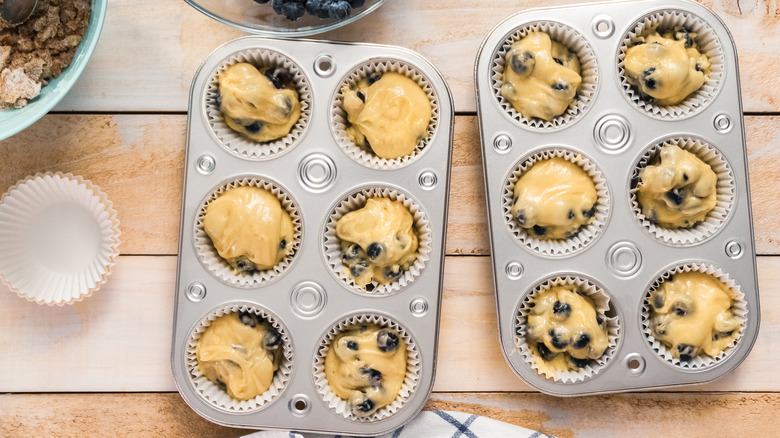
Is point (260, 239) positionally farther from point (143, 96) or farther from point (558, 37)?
point (558, 37)

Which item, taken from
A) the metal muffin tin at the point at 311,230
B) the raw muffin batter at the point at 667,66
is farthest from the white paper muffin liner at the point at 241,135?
the raw muffin batter at the point at 667,66

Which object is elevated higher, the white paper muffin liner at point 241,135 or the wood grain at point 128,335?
the white paper muffin liner at point 241,135

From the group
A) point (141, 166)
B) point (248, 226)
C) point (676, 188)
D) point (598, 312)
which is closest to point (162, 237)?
point (141, 166)

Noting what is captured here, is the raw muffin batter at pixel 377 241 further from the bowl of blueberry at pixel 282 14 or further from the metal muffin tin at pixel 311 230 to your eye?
the bowl of blueberry at pixel 282 14

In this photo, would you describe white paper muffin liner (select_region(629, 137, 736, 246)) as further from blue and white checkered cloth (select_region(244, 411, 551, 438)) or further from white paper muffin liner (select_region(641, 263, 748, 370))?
blue and white checkered cloth (select_region(244, 411, 551, 438))

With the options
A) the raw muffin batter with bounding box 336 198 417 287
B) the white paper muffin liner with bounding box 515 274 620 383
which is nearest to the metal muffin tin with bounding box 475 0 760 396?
the white paper muffin liner with bounding box 515 274 620 383

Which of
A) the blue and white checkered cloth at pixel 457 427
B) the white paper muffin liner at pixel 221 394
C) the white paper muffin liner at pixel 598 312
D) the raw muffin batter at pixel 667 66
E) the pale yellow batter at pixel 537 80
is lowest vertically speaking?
the blue and white checkered cloth at pixel 457 427

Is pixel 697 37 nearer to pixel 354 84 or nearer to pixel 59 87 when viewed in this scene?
pixel 354 84
